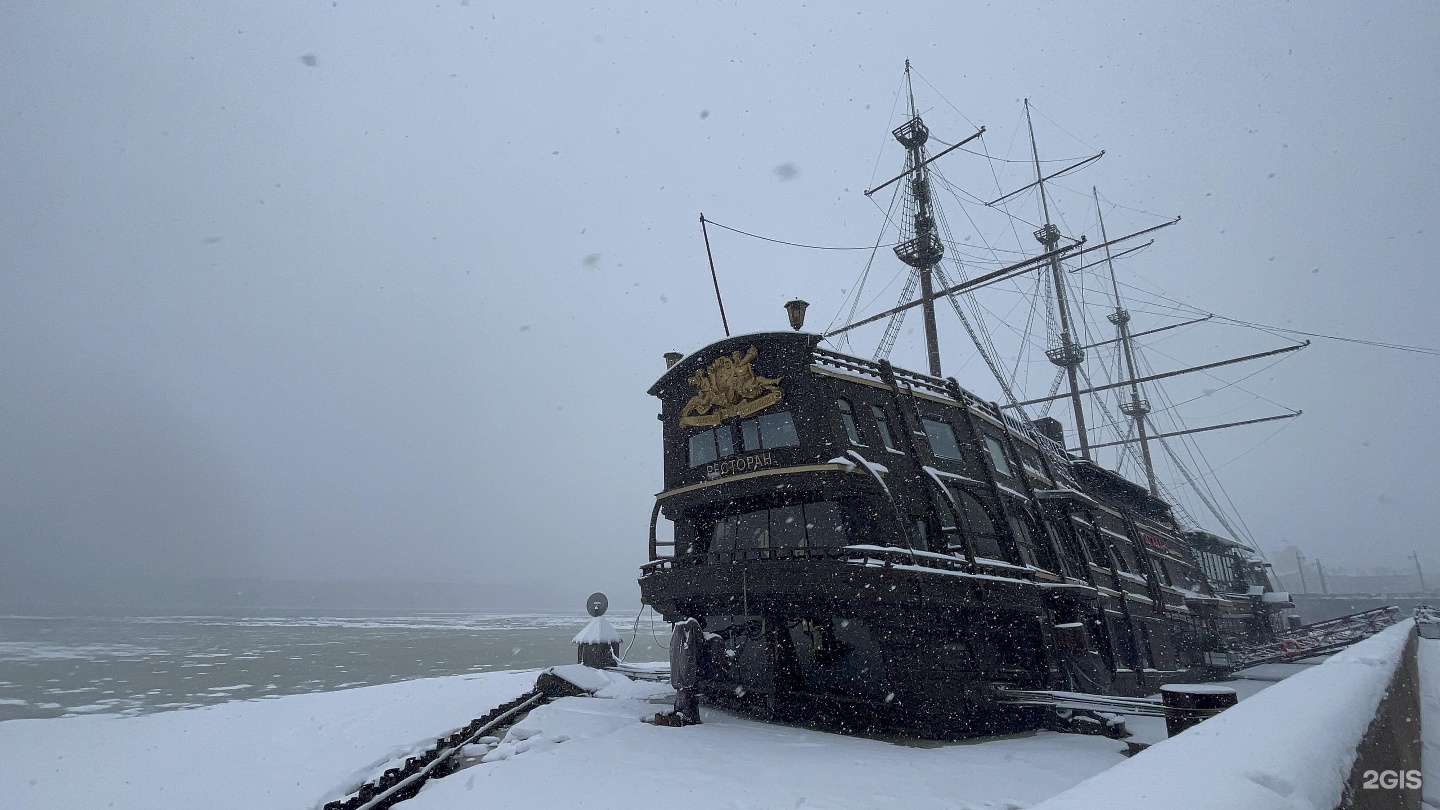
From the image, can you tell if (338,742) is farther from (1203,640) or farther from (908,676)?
(1203,640)

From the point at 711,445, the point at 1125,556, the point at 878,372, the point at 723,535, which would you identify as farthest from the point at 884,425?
the point at 1125,556

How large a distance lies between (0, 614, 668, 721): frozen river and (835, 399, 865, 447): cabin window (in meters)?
26.8

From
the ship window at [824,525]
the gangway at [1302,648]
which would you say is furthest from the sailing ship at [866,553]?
the gangway at [1302,648]

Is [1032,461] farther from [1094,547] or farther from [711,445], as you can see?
[711,445]

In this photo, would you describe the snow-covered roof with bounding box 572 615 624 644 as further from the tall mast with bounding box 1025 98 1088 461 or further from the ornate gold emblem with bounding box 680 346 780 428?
the tall mast with bounding box 1025 98 1088 461

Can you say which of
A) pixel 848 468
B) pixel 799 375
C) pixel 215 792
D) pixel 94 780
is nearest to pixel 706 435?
pixel 799 375

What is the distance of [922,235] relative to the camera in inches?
1067

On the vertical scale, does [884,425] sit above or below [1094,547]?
above

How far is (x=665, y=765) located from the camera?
9.80 metres

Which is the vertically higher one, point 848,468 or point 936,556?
point 848,468

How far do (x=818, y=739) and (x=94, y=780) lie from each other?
14.0m

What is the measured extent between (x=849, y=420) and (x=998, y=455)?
244 inches

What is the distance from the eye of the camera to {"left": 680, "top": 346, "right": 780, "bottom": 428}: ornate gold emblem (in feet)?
47.7

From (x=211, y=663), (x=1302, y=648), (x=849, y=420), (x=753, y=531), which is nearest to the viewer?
(x=849, y=420)
